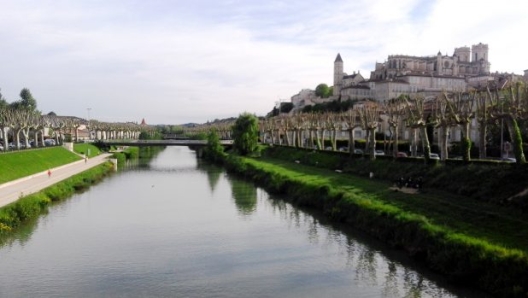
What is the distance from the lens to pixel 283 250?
70.9 ft

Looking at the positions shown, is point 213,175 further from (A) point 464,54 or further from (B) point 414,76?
(A) point 464,54

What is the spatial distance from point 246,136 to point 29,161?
27258 millimetres

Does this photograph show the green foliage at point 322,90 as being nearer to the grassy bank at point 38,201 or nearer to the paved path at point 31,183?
the paved path at point 31,183

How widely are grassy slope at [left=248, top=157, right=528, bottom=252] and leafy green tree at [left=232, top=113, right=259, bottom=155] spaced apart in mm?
32717

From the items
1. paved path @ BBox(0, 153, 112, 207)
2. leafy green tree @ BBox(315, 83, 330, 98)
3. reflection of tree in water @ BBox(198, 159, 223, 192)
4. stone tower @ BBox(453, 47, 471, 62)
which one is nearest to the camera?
paved path @ BBox(0, 153, 112, 207)

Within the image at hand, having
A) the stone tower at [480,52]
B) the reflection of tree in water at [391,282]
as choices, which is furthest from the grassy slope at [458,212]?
the stone tower at [480,52]

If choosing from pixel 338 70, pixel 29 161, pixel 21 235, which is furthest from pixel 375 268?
pixel 338 70

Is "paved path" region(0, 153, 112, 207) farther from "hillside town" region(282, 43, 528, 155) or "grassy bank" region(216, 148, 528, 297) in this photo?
"hillside town" region(282, 43, 528, 155)

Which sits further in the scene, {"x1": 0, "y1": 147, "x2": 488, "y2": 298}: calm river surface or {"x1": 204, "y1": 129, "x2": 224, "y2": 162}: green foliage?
{"x1": 204, "y1": 129, "x2": 224, "y2": 162}: green foliage

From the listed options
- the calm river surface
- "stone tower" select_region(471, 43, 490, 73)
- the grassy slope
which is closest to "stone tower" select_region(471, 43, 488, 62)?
"stone tower" select_region(471, 43, 490, 73)

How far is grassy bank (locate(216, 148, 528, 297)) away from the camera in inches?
606

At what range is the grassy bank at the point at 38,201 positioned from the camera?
2456 centimetres

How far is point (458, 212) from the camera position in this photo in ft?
71.6

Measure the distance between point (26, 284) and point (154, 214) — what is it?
13365 mm
